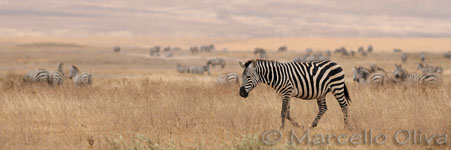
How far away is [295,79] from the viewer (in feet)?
33.6

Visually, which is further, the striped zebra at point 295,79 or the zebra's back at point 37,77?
the zebra's back at point 37,77

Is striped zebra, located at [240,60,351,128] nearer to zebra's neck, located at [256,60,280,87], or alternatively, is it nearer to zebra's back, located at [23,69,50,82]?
zebra's neck, located at [256,60,280,87]

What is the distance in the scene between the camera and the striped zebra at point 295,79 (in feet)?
32.8

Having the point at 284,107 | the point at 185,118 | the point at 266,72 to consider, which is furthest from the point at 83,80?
the point at 284,107

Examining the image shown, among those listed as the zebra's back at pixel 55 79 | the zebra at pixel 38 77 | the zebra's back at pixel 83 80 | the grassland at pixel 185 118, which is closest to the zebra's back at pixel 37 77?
the zebra at pixel 38 77

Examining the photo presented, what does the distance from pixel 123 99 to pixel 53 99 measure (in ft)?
6.44

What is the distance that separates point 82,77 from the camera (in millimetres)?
23531

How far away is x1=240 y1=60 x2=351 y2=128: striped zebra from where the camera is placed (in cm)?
998

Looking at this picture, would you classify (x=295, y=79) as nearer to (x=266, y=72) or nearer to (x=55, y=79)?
(x=266, y=72)

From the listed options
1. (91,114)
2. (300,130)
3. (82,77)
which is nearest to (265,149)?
(300,130)

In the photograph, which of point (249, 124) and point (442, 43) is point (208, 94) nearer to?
point (249, 124)

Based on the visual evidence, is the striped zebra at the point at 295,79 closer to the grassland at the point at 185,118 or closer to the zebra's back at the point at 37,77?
the grassland at the point at 185,118

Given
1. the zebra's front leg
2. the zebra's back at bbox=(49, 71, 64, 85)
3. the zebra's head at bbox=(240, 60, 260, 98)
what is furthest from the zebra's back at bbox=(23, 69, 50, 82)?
the zebra's front leg

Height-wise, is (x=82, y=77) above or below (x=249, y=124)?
above
